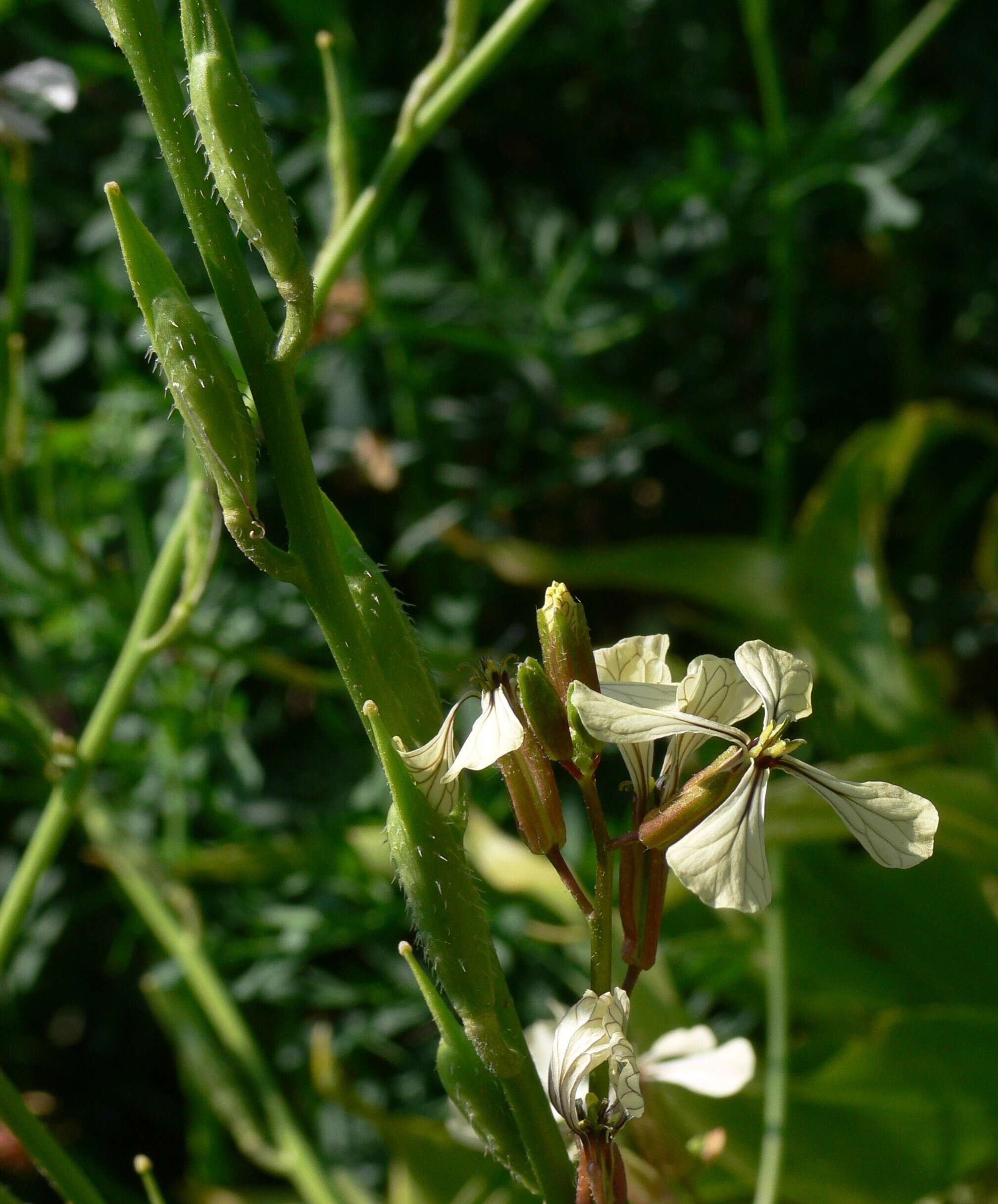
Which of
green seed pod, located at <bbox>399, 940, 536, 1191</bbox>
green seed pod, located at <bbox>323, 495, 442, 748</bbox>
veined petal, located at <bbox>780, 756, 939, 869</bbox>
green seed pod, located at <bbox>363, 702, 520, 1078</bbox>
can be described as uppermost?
green seed pod, located at <bbox>323, 495, 442, 748</bbox>

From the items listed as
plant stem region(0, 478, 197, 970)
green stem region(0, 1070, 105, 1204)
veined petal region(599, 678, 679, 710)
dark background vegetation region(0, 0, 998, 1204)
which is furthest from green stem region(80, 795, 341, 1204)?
veined petal region(599, 678, 679, 710)

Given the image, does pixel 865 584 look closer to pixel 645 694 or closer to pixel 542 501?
pixel 542 501

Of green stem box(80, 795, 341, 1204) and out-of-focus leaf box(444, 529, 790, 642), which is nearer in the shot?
green stem box(80, 795, 341, 1204)

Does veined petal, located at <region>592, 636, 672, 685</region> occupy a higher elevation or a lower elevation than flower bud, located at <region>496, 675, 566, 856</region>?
higher

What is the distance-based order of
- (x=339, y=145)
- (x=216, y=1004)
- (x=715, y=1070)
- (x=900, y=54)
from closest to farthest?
(x=715, y=1070)
(x=339, y=145)
(x=216, y=1004)
(x=900, y=54)

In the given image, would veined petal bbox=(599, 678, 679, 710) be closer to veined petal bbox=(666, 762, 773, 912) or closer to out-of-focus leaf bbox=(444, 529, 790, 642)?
veined petal bbox=(666, 762, 773, 912)

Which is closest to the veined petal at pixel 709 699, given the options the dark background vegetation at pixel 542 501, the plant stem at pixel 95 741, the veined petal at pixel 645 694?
the veined petal at pixel 645 694

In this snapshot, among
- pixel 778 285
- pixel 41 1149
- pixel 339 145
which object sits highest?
pixel 778 285

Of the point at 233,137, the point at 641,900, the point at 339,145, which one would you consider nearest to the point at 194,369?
the point at 233,137
